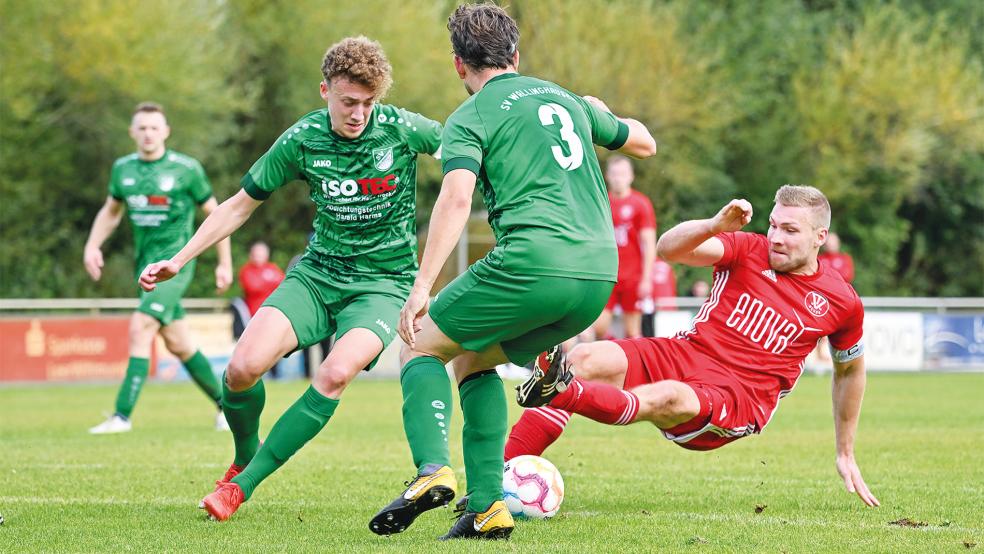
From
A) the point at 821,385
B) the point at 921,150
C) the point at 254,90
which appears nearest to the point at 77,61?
the point at 254,90

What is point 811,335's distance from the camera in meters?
6.25

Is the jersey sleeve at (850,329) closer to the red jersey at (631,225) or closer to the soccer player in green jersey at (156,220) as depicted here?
the soccer player in green jersey at (156,220)

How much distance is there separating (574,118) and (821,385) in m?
13.9

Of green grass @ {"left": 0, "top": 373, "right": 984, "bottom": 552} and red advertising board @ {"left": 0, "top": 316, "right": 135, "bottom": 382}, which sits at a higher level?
green grass @ {"left": 0, "top": 373, "right": 984, "bottom": 552}

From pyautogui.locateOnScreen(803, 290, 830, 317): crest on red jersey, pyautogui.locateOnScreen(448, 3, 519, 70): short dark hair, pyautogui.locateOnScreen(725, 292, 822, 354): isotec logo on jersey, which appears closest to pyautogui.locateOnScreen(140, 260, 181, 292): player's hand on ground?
pyautogui.locateOnScreen(448, 3, 519, 70): short dark hair

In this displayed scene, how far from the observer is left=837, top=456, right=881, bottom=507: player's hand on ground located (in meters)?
5.95

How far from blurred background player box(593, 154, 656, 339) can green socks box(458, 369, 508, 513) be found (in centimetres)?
772

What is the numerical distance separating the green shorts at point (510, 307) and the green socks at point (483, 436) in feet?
0.86

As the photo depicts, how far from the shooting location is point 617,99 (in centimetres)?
3547

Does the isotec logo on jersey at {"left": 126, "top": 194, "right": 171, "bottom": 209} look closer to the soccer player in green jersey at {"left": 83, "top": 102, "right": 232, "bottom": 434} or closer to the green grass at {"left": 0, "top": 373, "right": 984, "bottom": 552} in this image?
the soccer player in green jersey at {"left": 83, "top": 102, "right": 232, "bottom": 434}

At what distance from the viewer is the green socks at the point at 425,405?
5055 mm

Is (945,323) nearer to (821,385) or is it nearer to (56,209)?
(821,385)

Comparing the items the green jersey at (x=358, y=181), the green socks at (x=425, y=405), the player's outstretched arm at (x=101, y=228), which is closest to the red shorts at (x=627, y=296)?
the player's outstretched arm at (x=101, y=228)

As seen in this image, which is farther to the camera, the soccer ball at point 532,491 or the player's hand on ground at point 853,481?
the player's hand on ground at point 853,481
